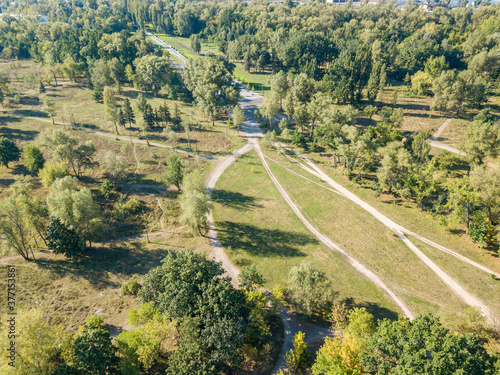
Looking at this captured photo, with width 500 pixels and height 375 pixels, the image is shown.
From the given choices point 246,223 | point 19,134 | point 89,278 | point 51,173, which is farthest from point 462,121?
point 19,134

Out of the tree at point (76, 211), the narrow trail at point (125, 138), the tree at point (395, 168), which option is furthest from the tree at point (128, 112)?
the tree at point (395, 168)

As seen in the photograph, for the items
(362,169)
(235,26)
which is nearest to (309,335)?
(362,169)

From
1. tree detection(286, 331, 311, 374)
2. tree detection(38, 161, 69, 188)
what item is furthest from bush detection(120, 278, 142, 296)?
tree detection(38, 161, 69, 188)

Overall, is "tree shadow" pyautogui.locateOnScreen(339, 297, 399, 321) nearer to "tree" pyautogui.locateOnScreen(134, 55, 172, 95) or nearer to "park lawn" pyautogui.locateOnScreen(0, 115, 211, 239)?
"park lawn" pyautogui.locateOnScreen(0, 115, 211, 239)

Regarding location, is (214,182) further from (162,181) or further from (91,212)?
(91,212)

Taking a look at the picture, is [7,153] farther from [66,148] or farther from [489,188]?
[489,188]
